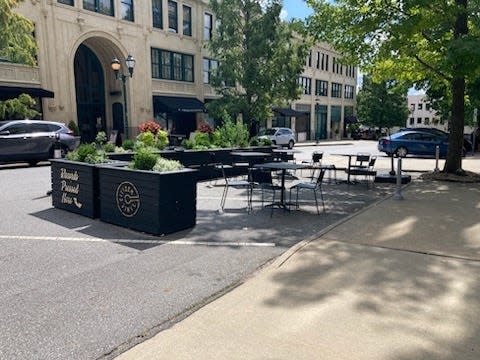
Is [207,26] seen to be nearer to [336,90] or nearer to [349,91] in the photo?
[336,90]

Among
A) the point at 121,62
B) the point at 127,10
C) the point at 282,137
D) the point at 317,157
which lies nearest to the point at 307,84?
the point at 282,137

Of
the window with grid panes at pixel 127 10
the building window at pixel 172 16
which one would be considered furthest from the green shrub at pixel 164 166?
the building window at pixel 172 16

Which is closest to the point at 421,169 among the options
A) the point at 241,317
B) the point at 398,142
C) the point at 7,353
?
the point at 398,142

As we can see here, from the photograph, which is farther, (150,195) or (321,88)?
(321,88)

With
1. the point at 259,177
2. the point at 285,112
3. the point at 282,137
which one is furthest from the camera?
the point at 285,112

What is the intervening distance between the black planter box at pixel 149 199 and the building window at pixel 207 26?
27.4 metres

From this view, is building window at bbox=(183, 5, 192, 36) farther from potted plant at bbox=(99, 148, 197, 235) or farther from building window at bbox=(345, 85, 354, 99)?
building window at bbox=(345, 85, 354, 99)

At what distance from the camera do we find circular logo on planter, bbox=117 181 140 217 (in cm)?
660

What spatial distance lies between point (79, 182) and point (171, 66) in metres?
23.7

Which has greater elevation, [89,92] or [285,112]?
[89,92]

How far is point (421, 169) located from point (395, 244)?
11.6 meters

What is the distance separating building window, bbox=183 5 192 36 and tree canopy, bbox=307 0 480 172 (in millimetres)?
18804

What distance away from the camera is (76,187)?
7.75m

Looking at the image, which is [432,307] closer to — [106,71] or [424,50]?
[424,50]
